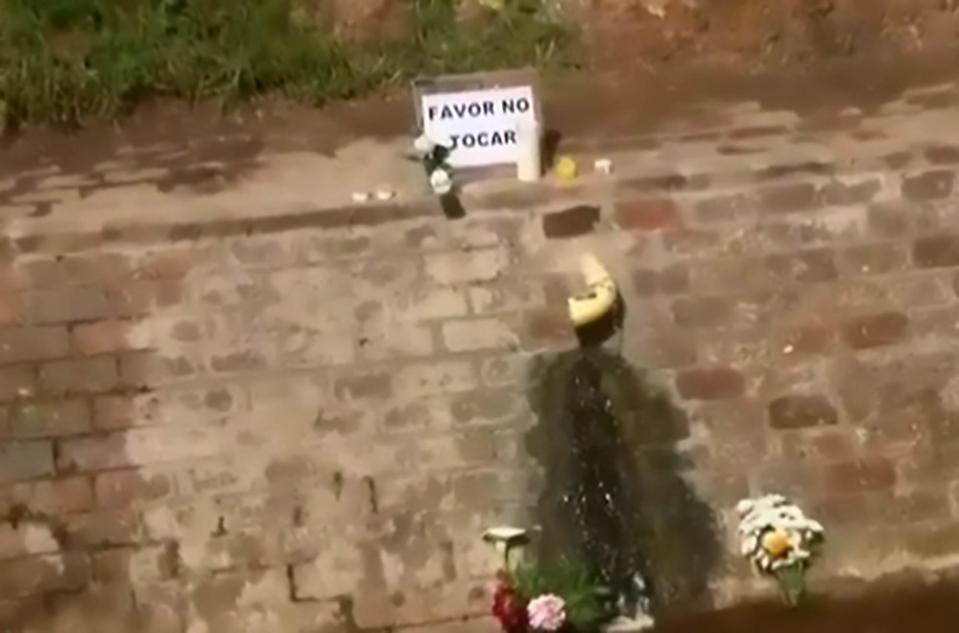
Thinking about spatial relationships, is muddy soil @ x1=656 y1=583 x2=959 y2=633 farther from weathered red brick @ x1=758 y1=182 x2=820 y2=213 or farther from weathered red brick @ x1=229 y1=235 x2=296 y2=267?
weathered red brick @ x1=229 y1=235 x2=296 y2=267

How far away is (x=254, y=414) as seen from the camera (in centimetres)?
212

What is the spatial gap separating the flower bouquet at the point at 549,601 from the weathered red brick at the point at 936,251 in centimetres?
72

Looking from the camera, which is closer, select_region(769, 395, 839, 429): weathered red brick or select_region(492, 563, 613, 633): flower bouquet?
select_region(492, 563, 613, 633): flower bouquet

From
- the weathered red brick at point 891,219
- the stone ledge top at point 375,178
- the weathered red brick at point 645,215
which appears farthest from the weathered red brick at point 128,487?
the weathered red brick at point 891,219

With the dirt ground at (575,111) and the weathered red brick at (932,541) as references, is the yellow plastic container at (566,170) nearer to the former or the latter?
the dirt ground at (575,111)

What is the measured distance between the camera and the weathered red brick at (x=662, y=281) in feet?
7.27

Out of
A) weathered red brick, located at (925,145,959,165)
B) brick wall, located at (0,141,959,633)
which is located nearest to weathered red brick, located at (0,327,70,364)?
brick wall, located at (0,141,959,633)

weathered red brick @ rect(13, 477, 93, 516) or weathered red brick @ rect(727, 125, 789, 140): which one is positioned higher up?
weathered red brick @ rect(727, 125, 789, 140)

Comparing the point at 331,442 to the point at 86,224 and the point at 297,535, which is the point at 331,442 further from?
the point at 86,224

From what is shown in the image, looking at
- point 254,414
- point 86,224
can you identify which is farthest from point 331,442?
point 86,224

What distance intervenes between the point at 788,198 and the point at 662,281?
24 centimetres

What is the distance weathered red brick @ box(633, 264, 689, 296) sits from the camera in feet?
7.27

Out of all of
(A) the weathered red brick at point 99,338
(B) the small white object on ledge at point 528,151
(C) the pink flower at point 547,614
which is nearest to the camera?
(C) the pink flower at point 547,614

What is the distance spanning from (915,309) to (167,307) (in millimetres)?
1137
